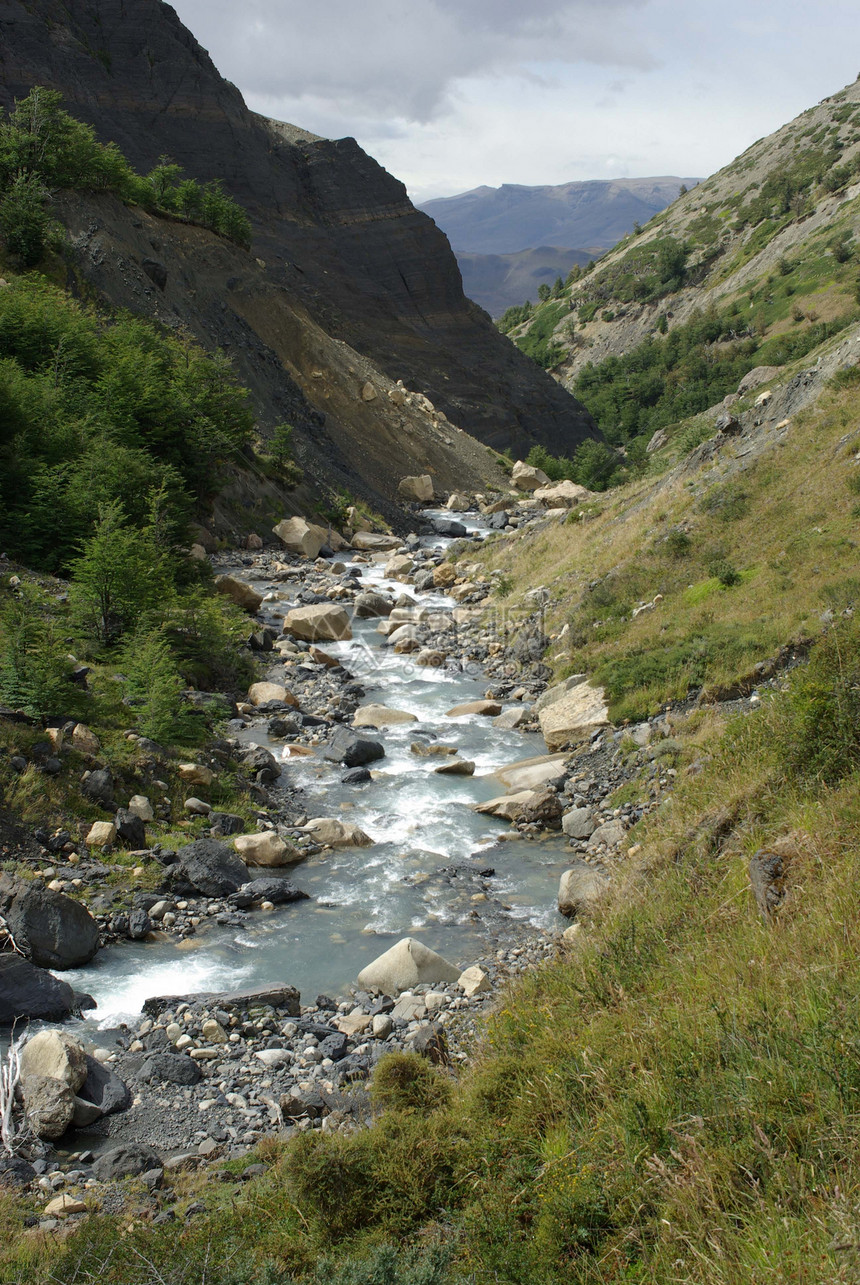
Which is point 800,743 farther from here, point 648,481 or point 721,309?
point 721,309

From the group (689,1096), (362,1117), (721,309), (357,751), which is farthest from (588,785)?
(721,309)

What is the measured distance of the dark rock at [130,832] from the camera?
33.9ft

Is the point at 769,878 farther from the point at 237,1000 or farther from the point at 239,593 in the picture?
the point at 239,593

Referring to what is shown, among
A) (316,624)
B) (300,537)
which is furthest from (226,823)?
(300,537)

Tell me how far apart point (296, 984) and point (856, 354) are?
19.2 metres

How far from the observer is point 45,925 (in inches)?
320

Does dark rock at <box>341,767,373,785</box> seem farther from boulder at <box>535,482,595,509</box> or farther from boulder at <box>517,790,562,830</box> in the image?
boulder at <box>535,482,595,509</box>

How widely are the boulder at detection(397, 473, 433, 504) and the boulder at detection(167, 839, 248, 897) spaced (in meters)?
35.7

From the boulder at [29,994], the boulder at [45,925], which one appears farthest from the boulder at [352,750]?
the boulder at [29,994]

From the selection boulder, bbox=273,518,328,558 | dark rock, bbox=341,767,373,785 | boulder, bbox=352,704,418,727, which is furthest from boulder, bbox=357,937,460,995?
boulder, bbox=273,518,328,558

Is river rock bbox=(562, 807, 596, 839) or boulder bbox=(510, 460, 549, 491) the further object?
boulder bbox=(510, 460, 549, 491)

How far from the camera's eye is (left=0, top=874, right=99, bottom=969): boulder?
316 inches

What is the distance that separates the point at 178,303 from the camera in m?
37.8

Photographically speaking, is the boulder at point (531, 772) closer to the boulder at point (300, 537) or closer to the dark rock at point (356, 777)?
the dark rock at point (356, 777)
